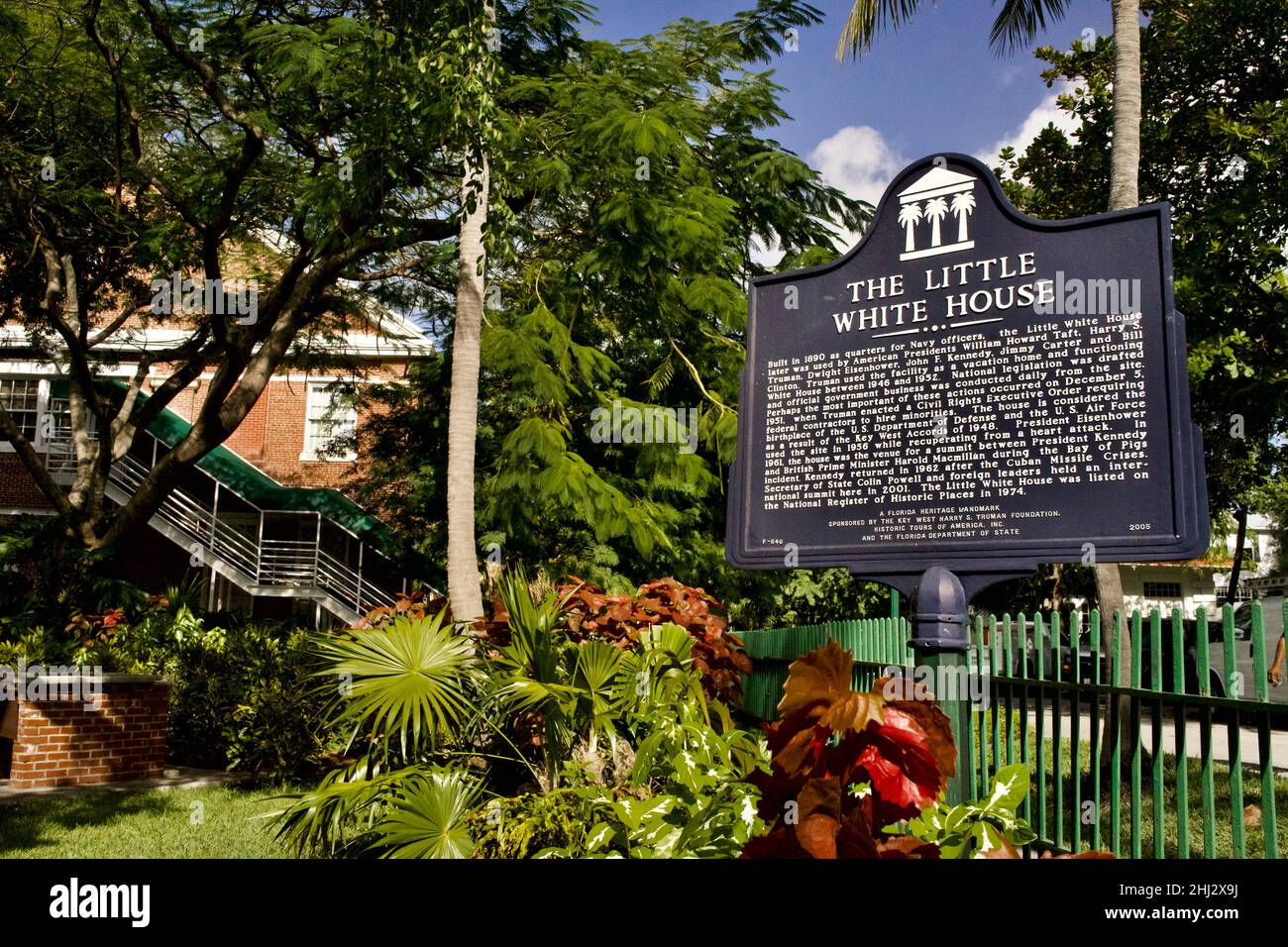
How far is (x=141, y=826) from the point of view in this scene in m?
9.12

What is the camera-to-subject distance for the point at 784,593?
18.2 meters

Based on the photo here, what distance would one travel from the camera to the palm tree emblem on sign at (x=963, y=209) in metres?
5.78

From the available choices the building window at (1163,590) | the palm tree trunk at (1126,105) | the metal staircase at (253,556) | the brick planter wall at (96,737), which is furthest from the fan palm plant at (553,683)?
the building window at (1163,590)

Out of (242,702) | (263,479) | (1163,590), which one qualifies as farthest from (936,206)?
(1163,590)

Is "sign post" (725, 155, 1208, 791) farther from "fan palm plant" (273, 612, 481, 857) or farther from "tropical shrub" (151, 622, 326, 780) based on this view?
"tropical shrub" (151, 622, 326, 780)

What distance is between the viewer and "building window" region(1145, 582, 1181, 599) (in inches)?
1638

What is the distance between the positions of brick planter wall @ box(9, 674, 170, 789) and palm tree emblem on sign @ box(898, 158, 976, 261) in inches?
360

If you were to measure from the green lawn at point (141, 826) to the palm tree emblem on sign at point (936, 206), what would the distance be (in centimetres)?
557

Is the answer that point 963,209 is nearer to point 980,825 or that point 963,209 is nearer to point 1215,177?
point 980,825

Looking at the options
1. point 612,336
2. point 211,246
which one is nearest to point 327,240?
point 211,246

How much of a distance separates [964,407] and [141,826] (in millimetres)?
7659

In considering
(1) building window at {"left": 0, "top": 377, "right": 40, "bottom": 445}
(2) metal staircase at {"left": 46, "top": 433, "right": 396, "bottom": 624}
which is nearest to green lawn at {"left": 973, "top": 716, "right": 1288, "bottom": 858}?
(2) metal staircase at {"left": 46, "top": 433, "right": 396, "bottom": 624}

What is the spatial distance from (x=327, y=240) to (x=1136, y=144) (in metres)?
10.2

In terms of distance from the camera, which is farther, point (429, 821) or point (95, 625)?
point (95, 625)
